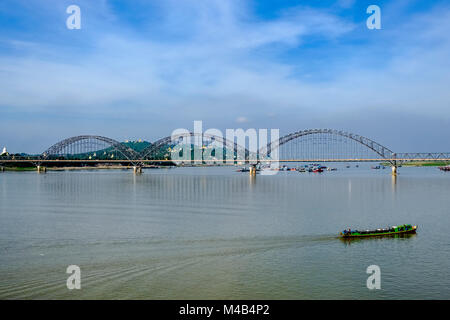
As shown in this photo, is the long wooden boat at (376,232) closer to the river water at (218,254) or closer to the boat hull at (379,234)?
the boat hull at (379,234)

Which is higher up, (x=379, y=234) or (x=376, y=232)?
(x=376, y=232)

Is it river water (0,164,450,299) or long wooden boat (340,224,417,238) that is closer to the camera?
river water (0,164,450,299)

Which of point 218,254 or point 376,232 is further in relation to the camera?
point 376,232

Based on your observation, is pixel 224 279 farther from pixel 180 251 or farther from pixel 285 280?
pixel 180 251

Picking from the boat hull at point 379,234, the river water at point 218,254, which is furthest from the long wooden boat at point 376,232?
the river water at point 218,254

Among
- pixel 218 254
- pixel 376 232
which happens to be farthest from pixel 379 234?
pixel 218 254

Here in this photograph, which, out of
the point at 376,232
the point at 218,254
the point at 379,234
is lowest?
the point at 218,254

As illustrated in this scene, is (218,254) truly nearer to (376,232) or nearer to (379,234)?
(376,232)

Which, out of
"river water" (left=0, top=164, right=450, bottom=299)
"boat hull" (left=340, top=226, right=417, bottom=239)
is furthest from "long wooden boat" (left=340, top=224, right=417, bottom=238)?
"river water" (left=0, top=164, right=450, bottom=299)

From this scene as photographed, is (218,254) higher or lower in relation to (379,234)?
lower

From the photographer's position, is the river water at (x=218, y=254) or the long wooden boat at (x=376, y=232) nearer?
the river water at (x=218, y=254)

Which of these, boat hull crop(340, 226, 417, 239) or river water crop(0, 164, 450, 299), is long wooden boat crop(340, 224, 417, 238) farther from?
river water crop(0, 164, 450, 299)

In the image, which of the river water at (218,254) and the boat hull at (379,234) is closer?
the river water at (218,254)
